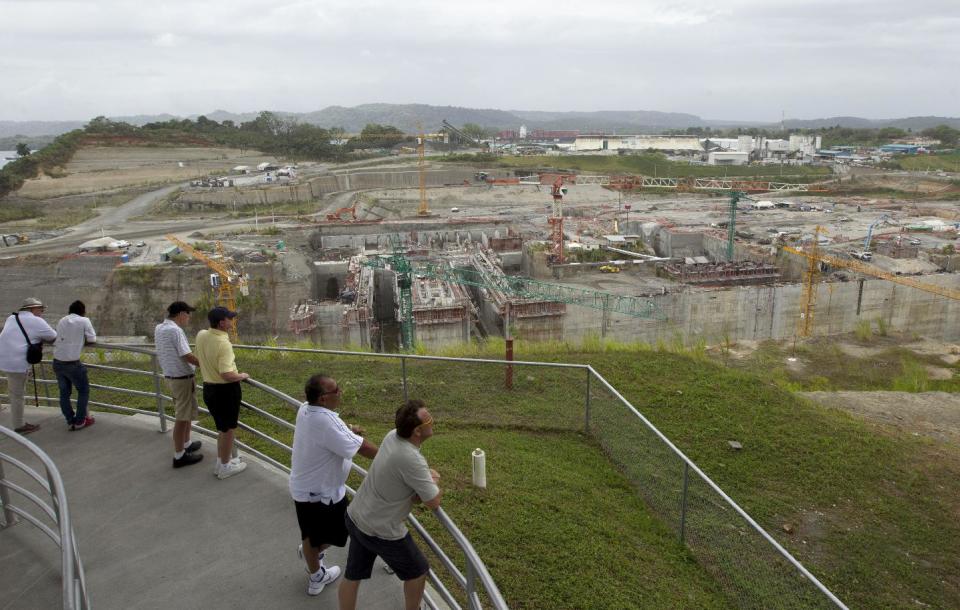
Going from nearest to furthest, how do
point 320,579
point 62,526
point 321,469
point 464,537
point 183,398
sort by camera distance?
point 62,526, point 464,537, point 321,469, point 320,579, point 183,398

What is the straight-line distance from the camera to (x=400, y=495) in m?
3.54

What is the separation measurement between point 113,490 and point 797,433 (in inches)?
359

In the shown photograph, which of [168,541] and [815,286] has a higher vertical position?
[168,541]

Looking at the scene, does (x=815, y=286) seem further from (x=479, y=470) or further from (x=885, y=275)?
(x=479, y=470)

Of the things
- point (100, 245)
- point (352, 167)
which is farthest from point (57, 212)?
point (352, 167)

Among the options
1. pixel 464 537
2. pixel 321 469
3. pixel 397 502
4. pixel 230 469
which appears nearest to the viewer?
pixel 464 537

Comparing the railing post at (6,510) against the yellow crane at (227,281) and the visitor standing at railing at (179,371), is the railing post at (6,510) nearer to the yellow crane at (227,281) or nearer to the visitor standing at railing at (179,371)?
the visitor standing at railing at (179,371)

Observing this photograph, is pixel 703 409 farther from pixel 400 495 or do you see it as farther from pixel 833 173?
pixel 833 173

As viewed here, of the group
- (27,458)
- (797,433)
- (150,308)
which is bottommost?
(150,308)

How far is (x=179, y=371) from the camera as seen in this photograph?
574 cm

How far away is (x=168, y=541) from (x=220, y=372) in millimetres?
1340

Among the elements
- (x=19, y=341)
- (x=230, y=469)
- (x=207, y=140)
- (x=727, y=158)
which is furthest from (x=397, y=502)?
(x=727, y=158)

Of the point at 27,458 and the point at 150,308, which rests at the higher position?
the point at 27,458

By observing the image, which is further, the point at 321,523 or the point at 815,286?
the point at 815,286
